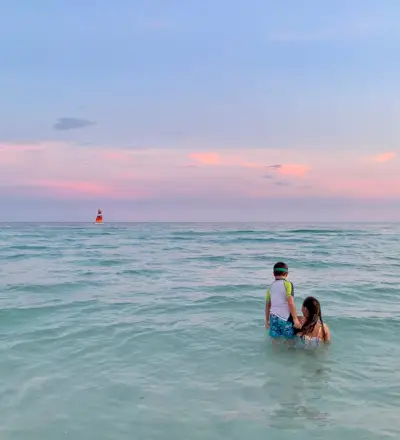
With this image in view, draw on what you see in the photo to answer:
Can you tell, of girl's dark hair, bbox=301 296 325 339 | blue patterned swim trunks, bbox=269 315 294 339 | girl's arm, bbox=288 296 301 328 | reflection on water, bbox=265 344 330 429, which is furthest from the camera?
blue patterned swim trunks, bbox=269 315 294 339

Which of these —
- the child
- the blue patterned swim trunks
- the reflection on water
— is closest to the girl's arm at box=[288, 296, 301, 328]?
the child

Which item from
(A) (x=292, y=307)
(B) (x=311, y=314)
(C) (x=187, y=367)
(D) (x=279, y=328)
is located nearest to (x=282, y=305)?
(A) (x=292, y=307)

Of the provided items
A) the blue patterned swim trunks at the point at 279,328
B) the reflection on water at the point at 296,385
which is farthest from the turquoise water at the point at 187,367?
the blue patterned swim trunks at the point at 279,328

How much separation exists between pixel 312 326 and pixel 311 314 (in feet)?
0.89

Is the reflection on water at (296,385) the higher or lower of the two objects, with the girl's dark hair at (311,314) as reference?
lower

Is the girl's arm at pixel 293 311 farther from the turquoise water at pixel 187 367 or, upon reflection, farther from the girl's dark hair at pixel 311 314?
the turquoise water at pixel 187 367

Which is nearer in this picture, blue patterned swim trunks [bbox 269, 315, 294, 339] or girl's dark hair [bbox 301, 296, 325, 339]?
girl's dark hair [bbox 301, 296, 325, 339]

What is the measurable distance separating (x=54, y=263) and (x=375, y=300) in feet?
47.8

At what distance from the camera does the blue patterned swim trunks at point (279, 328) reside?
7867 mm

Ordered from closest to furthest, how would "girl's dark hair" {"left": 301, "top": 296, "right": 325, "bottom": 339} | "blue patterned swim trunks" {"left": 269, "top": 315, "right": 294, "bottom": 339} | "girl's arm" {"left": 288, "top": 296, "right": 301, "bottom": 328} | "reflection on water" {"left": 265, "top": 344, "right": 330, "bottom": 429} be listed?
"reflection on water" {"left": 265, "top": 344, "right": 330, "bottom": 429} → "girl's dark hair" {"left": 301, "top": 296, "right": 325, "bottom": 339} → "girl's arm" {"left": 288, "top": 296, "right": 301, "bottom": 328} → "blue patterned swim trunks" {"left": 269, "top": 315, "right": 294, "bottom": 339}

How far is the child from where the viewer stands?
7.79 metres

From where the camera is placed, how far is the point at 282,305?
25.8ft

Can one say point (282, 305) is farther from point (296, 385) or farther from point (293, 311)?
point (296, 385)

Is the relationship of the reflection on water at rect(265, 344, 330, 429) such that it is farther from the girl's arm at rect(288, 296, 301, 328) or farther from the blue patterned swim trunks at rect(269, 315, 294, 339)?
the girl's arm at rect(288, 296, 301, 328)
